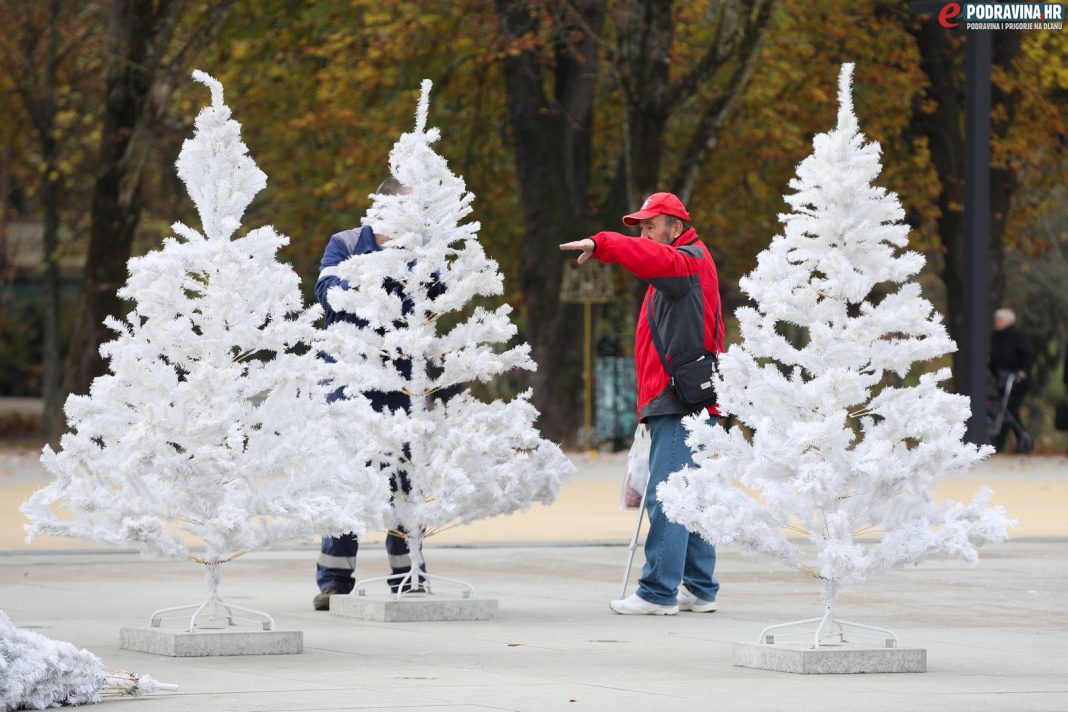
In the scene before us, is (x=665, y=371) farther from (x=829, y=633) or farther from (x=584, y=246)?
(x=829, y=633)

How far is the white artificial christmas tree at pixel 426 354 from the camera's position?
1039cm

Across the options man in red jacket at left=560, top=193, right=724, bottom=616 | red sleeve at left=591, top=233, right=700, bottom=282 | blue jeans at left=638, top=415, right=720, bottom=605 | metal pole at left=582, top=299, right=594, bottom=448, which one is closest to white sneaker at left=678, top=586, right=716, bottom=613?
man in red jacket at left=560, top=193, right=724, bottom=616

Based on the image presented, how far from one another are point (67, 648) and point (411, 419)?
3.23m

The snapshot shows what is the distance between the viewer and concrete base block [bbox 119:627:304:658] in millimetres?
8859

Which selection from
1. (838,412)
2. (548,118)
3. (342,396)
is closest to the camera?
(838,412)

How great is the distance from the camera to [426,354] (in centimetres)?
1055

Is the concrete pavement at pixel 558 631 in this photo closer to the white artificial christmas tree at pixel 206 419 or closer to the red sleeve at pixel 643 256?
the white artificial christmas tree at pixel 206 419

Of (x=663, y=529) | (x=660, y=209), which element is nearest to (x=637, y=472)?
(x=663, y=529)

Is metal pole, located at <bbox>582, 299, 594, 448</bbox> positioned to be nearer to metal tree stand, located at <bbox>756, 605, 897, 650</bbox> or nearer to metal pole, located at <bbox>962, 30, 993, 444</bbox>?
metal pole, located at <bbox>962, 30, 993, 444</bbox>

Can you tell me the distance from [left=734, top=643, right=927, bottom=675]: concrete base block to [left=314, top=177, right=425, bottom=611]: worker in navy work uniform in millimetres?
2581

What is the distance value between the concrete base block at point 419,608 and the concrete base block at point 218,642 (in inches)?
56.4

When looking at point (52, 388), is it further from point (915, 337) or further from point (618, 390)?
point (915, 337)

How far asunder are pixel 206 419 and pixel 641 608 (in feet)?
9.80

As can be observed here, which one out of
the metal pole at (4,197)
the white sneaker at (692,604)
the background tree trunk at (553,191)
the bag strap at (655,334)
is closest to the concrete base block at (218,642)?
the bag strap at (655,334)
